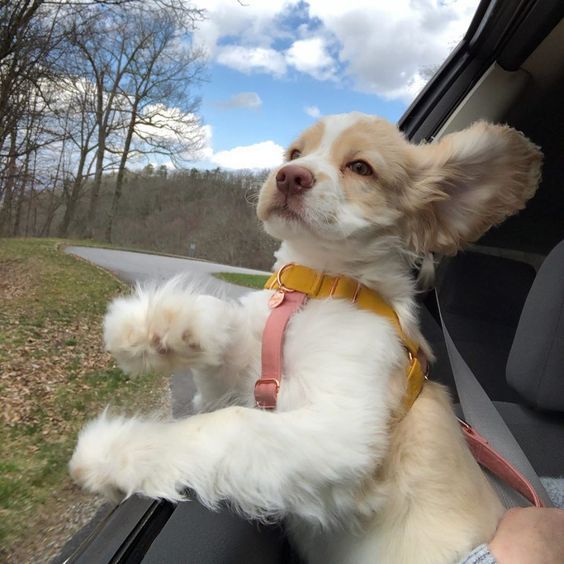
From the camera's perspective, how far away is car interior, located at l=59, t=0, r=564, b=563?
1232mm

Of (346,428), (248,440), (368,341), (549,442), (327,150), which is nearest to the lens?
(248,440)

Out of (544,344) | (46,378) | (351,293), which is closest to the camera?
(46,378)

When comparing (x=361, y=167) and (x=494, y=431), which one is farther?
(x=494, y=431)

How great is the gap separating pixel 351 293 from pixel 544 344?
0.95 metres

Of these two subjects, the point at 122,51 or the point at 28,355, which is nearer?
the point at 28,355

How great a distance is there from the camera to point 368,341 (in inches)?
66.1


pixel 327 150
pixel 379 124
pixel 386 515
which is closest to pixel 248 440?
pixel 386 515

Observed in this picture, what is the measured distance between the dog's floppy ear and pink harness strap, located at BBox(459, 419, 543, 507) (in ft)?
2.30

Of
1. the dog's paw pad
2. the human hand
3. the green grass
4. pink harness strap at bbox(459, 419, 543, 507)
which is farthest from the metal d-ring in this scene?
the human hand

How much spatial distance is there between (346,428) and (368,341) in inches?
13.2

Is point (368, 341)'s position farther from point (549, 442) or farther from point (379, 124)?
point (549, 442)

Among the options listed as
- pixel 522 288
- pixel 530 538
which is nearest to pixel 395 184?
pixel 530 538

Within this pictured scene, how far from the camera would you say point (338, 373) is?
62.2 inches

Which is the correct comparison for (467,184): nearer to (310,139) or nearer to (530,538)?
(310,139)
